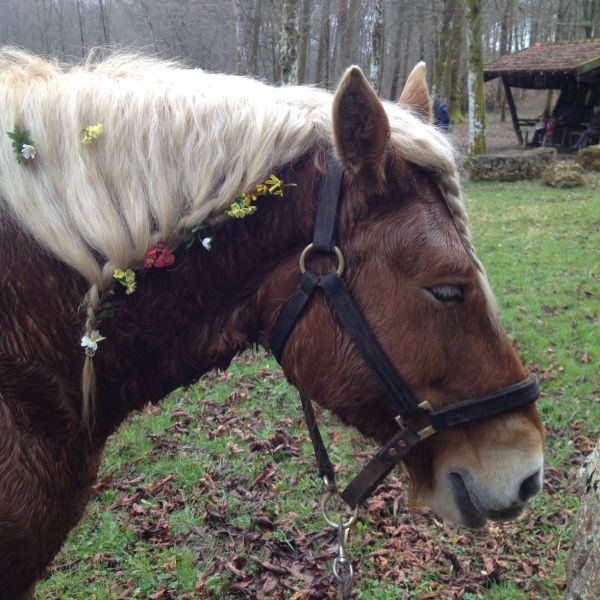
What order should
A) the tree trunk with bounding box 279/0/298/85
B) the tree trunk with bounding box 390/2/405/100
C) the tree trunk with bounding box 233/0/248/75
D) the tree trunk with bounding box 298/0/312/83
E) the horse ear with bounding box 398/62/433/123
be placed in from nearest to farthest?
the horse ear with bounding box 398/62/433/123, the tree trunk with bounding box 279/0/298/85, the tree trunk with bounding box 233/0/248/75, the tree trunk with bounding box 298/0/312/83, the tree trunk with bounding box 390/2/405/100

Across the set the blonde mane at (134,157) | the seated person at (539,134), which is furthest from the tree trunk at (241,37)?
the blonde mane at (134,157)

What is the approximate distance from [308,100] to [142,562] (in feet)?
9.70

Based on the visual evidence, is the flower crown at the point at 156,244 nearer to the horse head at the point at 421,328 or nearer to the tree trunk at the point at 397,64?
the horse head at the point at 421,328

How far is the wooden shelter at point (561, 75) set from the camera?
71.9ft

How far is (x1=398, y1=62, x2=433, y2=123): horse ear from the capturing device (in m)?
2.11

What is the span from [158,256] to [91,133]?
0.42 m

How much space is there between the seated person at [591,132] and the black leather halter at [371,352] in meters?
22.0

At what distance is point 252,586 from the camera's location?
10.5ft

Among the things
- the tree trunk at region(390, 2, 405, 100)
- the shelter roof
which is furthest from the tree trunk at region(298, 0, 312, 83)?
the tree trunk at region(390, 2, 405, 100)

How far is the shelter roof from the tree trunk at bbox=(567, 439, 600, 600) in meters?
22.8

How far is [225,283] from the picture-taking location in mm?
1821

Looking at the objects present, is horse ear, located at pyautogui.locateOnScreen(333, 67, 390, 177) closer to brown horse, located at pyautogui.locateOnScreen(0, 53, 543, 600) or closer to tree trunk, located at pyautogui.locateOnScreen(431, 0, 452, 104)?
brown horse, located at pyautogui.locateOnScreen(0, 53, 543, 600)

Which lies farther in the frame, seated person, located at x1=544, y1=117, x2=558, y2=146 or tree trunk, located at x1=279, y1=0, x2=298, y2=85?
seated person, located at x1=544, y1=117, x2=558, y2=146

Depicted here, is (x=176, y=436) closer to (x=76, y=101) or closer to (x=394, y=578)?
(x=394, y=578)
